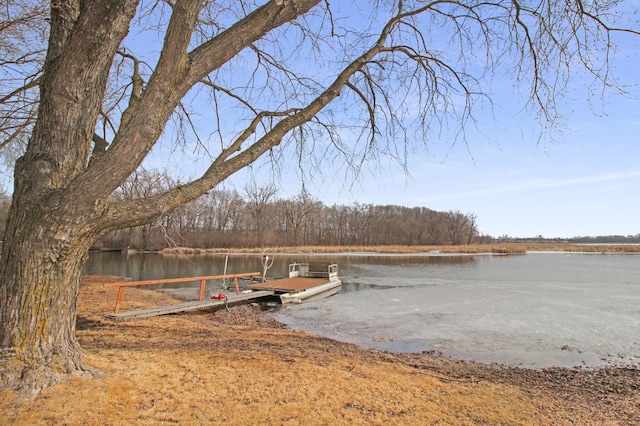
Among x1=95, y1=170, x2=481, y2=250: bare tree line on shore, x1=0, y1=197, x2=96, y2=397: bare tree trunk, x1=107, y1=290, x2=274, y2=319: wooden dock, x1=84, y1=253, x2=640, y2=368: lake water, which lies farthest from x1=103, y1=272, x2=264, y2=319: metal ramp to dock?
x1=95, y1=170, x2=481, y2=250: bare tree line on shore

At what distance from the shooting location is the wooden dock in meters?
8.63

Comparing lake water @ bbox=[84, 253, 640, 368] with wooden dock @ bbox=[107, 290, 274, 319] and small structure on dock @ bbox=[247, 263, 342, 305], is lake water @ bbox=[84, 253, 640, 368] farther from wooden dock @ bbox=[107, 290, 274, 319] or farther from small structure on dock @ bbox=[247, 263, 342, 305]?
wooden dock @ bbox=[107, 290, 274, 319]

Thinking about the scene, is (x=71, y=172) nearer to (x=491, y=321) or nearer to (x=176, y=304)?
(x=176, y=304)

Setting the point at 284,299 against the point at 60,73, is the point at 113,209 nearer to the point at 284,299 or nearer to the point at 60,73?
the point at 60,73

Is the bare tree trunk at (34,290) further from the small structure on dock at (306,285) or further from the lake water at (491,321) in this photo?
the small structure on dock at (306,285)

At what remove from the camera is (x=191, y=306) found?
10.1 m

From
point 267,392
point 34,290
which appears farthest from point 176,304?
point 34,290

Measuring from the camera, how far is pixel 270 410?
135 inches

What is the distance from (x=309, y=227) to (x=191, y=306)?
64.7m

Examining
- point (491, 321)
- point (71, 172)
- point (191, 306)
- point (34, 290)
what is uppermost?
point (71, 172)

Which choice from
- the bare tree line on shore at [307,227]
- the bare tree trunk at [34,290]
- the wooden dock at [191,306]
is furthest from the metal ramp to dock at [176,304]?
the bare tree line on shore at [307,227]

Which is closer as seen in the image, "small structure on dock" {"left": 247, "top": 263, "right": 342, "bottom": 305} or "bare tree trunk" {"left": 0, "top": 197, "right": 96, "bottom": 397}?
"bare tree trunk" {"left": 0, "top": 197, "right": 96, "bottom": 397}

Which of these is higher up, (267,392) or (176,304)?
(267,392)

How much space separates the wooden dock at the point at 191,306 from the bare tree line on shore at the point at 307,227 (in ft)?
103
